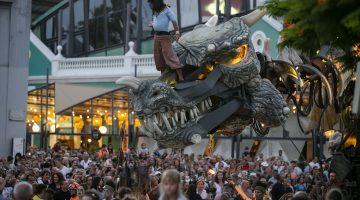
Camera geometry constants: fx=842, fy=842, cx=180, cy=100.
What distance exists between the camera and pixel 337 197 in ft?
30.8

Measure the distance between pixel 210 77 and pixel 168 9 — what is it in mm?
951

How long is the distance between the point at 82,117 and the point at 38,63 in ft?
20.8

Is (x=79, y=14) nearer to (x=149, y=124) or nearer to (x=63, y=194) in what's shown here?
(x=63, y=194)

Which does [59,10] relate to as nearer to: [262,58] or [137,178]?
[137,178]

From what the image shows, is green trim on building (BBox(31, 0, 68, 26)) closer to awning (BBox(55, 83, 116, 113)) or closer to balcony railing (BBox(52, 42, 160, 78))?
balcony railing (BBox(52, 42, 160, 78))

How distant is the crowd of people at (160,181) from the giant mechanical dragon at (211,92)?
2.22 feet

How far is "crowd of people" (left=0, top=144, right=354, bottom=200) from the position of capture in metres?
9.60

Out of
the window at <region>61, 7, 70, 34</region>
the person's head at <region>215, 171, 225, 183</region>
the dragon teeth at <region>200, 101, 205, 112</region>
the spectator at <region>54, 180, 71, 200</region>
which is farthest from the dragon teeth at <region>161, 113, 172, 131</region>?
the window at <region>61, 7, 70, 34</region>

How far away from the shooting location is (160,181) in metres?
8.85

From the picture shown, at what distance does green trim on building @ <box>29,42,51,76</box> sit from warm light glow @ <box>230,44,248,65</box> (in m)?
33.5

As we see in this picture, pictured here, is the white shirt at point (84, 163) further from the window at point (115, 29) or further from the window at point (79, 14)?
the window at point (79, 14)

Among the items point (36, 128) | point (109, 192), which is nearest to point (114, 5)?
point (36, 128)

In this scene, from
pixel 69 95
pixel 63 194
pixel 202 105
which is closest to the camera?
pixel 202 105

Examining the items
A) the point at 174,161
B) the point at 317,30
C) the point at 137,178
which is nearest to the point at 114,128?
the point at 174,161
